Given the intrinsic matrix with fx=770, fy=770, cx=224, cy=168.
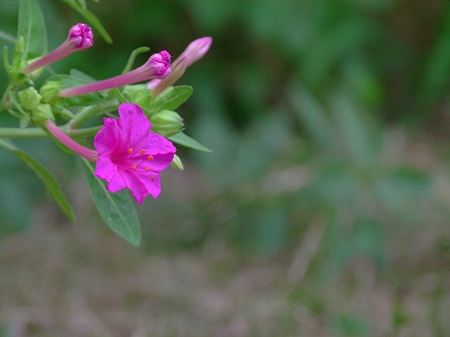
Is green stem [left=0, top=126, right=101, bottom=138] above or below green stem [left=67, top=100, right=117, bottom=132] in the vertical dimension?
below

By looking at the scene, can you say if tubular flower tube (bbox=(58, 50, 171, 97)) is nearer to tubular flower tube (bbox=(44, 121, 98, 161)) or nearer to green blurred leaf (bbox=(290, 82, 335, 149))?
tubular flower tube (bbox=(44, 121, 98, 161))

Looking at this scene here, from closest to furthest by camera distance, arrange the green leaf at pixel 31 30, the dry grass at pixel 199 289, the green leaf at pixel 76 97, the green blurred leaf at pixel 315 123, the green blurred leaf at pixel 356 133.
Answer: the green leaf at pixel 76 97
the green leaf at pixel 31 30
the dry grass at pixel 199 289
the green blurred leaf at pixel 356 133
the green blurred leaf at pixel 315 123

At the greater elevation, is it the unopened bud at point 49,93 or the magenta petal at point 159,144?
the unopened bud at point 49,93

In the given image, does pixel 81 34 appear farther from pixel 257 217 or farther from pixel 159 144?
pixel 257 217

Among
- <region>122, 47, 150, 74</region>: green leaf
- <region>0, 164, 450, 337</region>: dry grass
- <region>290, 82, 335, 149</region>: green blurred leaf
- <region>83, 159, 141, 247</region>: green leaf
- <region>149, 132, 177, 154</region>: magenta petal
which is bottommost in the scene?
<region>0, 164, 450, 337</region>: dry grass

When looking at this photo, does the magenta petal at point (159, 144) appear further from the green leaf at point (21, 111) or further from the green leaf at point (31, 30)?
the green leaf at point (31, 30)

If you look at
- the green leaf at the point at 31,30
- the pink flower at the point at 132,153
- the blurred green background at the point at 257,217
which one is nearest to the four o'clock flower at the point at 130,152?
the pink flower at the point at 132,153

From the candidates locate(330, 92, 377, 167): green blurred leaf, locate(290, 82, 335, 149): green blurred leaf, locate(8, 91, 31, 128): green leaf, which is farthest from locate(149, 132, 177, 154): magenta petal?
locate(290, 82, 335, 149): green blurred leaf
